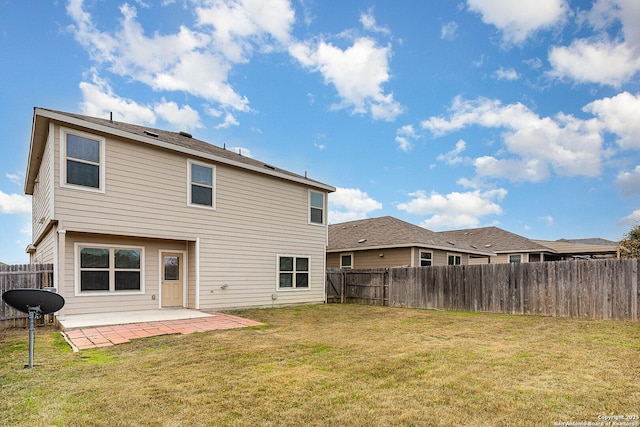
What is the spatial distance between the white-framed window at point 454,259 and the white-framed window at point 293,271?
8973 mm

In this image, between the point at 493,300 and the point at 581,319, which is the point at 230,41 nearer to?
the point at 493,300

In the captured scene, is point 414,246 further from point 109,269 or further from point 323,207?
point 109,269

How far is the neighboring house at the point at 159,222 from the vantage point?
866cm

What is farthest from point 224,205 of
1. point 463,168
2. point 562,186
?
point 562,186

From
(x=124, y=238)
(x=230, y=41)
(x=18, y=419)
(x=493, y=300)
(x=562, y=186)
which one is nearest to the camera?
(x=18, y=419)

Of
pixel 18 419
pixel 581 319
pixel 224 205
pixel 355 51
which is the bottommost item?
pixel 581 319

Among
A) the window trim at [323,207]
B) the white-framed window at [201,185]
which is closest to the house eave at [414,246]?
the window trim at [323,207]

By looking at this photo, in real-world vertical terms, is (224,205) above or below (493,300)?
above

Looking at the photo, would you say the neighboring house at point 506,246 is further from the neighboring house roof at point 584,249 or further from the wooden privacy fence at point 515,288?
the wooden privacy fence at point 515,288

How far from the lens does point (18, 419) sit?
10.0 feet

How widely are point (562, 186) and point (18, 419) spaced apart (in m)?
21.4

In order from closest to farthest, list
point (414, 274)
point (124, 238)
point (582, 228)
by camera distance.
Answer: point (124, 238) → point (414, 274) → point (582, 228)

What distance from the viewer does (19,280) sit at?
8.45m

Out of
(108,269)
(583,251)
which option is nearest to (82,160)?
(108,269)
